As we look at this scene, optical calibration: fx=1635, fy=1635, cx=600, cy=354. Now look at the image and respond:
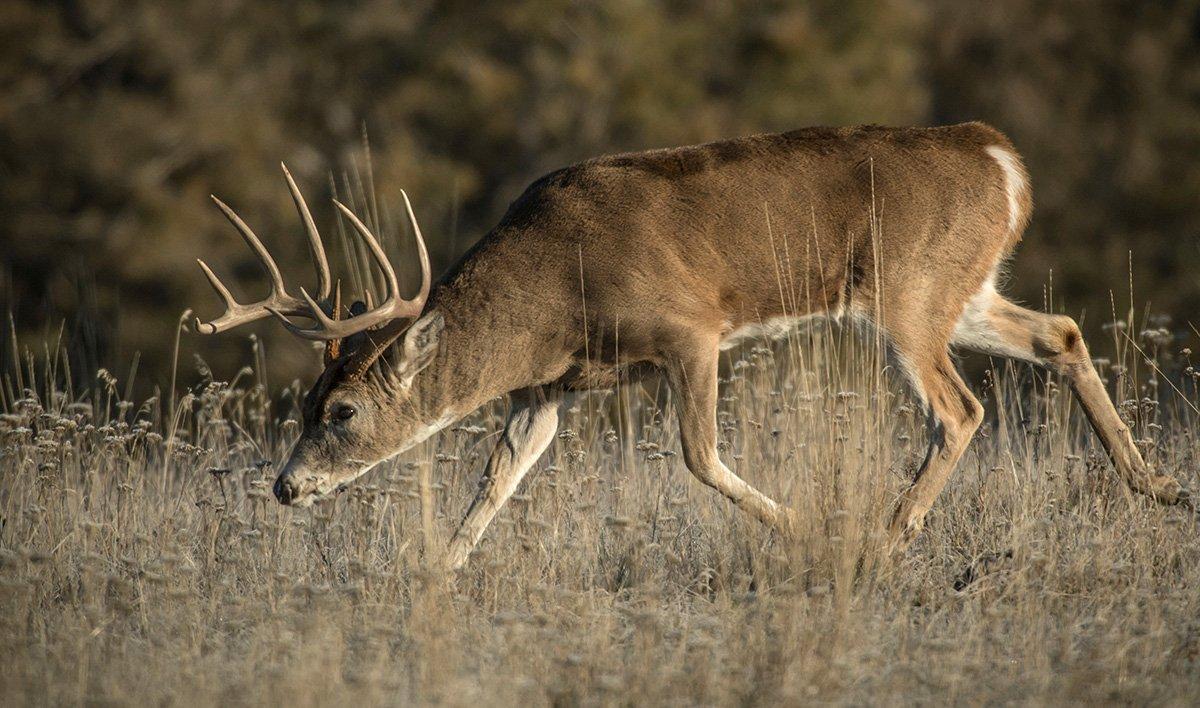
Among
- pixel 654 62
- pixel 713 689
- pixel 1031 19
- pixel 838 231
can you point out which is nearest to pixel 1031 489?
pixel 838 231

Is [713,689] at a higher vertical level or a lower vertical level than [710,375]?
lower

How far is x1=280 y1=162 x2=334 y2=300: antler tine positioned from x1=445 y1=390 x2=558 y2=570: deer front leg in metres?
0.96

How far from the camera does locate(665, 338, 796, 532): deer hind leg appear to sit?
6.22 meters

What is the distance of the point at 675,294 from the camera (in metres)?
6.39

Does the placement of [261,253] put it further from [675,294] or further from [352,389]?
[675,294]

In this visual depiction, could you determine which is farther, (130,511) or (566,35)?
(566,35)

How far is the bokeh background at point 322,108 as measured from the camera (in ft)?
64.4

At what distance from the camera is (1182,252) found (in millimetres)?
24688

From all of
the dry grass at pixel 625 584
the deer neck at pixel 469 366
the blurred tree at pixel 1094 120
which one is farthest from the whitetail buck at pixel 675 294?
the blurred tree at pixel 1094 120

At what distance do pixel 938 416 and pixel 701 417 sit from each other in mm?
988

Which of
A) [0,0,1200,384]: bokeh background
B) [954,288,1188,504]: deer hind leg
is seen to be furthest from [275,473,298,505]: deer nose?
[0,0,1200,384]: bokeh background

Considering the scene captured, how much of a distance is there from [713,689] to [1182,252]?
72.0 feet

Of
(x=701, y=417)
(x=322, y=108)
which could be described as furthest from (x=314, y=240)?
(x=322, y=108)

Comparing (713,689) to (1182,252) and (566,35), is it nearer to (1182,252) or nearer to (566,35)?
(566,35)
